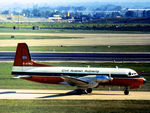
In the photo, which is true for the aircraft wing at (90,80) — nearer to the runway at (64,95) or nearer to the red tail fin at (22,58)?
the runway at (64,95)

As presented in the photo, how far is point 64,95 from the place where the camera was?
4956 cm

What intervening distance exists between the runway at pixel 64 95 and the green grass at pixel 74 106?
2.35 meters

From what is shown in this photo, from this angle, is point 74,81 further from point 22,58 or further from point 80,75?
point 22,58

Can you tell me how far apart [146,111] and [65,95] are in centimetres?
1288

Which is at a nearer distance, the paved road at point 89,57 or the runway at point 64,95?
the runway at point 64,95

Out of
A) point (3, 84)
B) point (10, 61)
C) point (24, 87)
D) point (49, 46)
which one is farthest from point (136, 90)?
point (49, 46)

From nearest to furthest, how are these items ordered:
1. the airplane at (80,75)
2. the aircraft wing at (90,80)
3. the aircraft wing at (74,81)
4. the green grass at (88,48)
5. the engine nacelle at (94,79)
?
1. the aircraft wing at (74,81)
2. the aircraft wing at (90,80)
3. the engine nacelle at (94,79)
4. the airplane at (80,75)
5. the green grass at (88,48)

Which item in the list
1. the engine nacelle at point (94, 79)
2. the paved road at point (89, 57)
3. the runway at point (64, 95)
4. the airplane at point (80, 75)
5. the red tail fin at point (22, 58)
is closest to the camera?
the runway at point (64, 95)

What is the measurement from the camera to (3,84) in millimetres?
56969

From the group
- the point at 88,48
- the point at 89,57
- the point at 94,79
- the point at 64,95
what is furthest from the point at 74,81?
the point at 88,48

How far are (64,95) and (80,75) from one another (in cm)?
374

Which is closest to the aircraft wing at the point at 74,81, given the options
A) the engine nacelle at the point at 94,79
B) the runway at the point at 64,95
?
the engine nacelle at the point at 94,79

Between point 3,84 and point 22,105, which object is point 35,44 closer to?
point 3,84

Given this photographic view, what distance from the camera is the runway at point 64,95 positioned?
4791 centimetres
